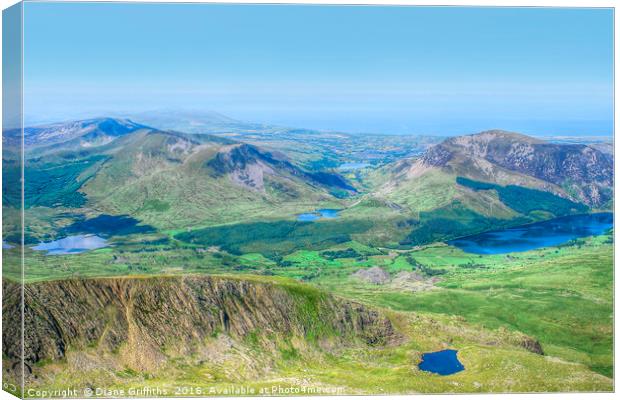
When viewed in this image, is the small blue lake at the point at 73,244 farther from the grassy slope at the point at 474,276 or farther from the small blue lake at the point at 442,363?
the small blue lake at the point at 442,363

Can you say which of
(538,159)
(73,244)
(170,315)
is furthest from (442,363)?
(538,159)

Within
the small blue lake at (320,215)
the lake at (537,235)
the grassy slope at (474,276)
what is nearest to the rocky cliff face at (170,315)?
the grassy slope at (474,276)

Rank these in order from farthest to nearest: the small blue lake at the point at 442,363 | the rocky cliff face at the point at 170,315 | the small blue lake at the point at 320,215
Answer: the small blue lake at the point at 320,215, the small blue lake at the point at 442,363, the rocky cliff face at the point at 170,315

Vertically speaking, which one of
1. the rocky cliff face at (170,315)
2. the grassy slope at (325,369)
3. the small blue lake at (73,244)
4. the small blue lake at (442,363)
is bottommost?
the small blue lake at (73,244)

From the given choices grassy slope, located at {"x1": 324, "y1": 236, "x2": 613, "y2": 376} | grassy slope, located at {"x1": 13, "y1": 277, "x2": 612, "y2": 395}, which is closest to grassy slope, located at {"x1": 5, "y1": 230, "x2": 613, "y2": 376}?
grassy slope, located at {"x1": 324, "y1": 236, "x2": 613, "y2": 376}

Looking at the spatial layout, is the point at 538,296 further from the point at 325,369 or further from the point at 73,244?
the point at 73,244

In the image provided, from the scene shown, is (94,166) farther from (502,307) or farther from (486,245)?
(502,307)
